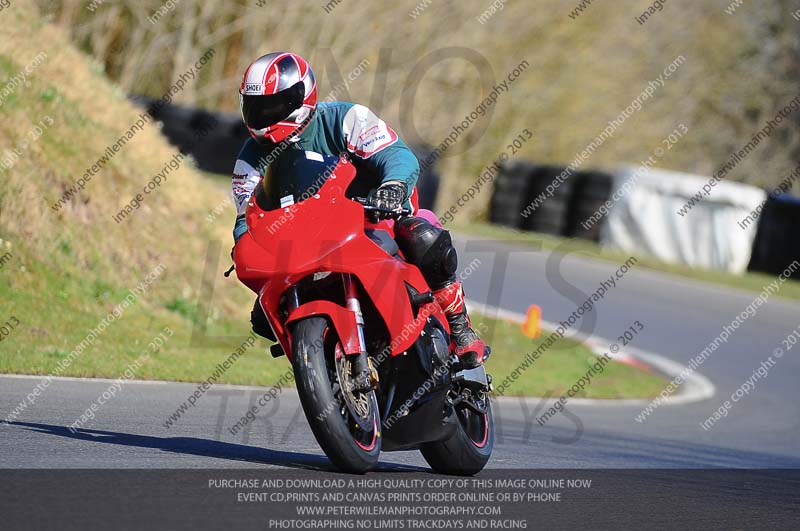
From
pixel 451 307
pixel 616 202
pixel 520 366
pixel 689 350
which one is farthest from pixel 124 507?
pixel 616 202

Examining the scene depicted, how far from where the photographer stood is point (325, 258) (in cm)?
537

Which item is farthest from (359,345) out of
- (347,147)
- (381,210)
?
(347,147)

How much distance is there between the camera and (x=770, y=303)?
2011cm

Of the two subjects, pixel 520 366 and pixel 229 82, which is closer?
pixel 520 366

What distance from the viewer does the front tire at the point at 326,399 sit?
→ 5.18 m

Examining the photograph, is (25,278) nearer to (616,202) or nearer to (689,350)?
(689,350)

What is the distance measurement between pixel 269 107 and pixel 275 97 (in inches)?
2.1

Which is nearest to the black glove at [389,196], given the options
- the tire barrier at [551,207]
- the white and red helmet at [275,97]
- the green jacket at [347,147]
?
the green jacket at [347,147]

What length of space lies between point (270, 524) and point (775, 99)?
4353cm

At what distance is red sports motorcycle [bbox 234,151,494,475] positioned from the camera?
531cm

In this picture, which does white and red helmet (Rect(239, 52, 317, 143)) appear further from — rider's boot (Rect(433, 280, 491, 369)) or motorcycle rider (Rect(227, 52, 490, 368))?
rider's boot (Rect(433, 280, 491, 369))

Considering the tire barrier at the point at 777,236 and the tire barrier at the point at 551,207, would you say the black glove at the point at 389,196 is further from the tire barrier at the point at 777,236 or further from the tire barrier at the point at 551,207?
the tire barrier at the point at 551,207

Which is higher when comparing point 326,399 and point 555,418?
point 326,399

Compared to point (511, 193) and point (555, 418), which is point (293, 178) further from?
point (511, 193)
